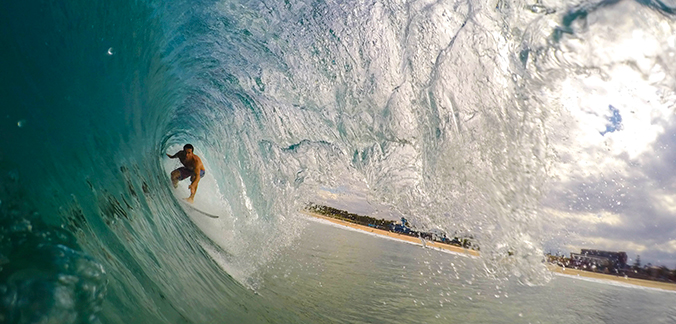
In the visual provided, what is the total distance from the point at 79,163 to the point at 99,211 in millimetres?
422

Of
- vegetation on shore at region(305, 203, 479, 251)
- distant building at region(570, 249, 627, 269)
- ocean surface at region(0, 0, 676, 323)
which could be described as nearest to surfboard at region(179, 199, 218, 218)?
ocean surface at region(0, 0, 676, 323)

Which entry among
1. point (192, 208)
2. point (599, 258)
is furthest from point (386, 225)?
Answer: point (599, 258)

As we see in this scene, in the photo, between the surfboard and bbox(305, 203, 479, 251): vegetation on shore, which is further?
the surfboard

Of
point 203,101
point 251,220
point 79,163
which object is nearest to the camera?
point 79,163

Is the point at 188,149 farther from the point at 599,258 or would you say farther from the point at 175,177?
the point at 599,258

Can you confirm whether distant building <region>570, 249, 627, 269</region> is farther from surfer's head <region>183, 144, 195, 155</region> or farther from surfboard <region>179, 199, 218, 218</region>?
surfboard <region>179, 199, 218, 218</region>

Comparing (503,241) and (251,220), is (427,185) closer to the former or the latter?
(503,241)

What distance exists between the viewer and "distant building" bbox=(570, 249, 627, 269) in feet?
14.3

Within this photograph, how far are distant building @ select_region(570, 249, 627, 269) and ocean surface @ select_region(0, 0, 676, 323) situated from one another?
1.61 feet

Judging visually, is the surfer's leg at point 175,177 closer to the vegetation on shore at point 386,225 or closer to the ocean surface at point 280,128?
the ocean surface at point 280,128

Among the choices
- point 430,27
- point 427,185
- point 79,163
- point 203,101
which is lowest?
point 79,163

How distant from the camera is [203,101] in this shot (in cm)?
665

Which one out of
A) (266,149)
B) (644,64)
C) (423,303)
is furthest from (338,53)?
(423,303)

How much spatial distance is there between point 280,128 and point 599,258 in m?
4.76
